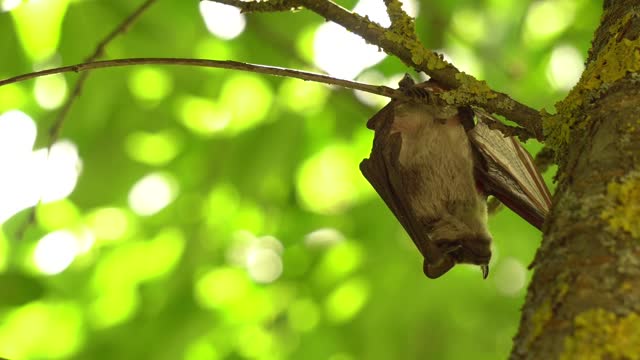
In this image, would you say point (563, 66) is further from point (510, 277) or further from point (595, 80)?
point (595, 80)

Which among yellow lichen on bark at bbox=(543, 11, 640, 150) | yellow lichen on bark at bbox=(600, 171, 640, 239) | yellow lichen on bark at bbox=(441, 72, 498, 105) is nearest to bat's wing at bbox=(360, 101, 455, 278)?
yellow lichen on bark at bbox=(441, 72, 498, 105)

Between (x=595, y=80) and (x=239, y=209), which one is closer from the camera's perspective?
(x=595, y=80)

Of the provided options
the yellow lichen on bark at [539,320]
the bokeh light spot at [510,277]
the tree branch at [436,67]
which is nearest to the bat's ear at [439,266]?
the tree branch at [436,67]

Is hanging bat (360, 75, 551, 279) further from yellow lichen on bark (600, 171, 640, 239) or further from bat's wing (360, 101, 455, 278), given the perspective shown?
yellow lichen on bark (600, 171, 640, 239)

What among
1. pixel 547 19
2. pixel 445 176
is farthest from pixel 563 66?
pixel 445 176

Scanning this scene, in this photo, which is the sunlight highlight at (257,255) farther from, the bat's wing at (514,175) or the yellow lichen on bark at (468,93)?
the yellow lichen on bark at (468,93)

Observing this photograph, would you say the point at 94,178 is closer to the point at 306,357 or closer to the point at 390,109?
the point at 306,357

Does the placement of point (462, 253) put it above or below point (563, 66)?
below
